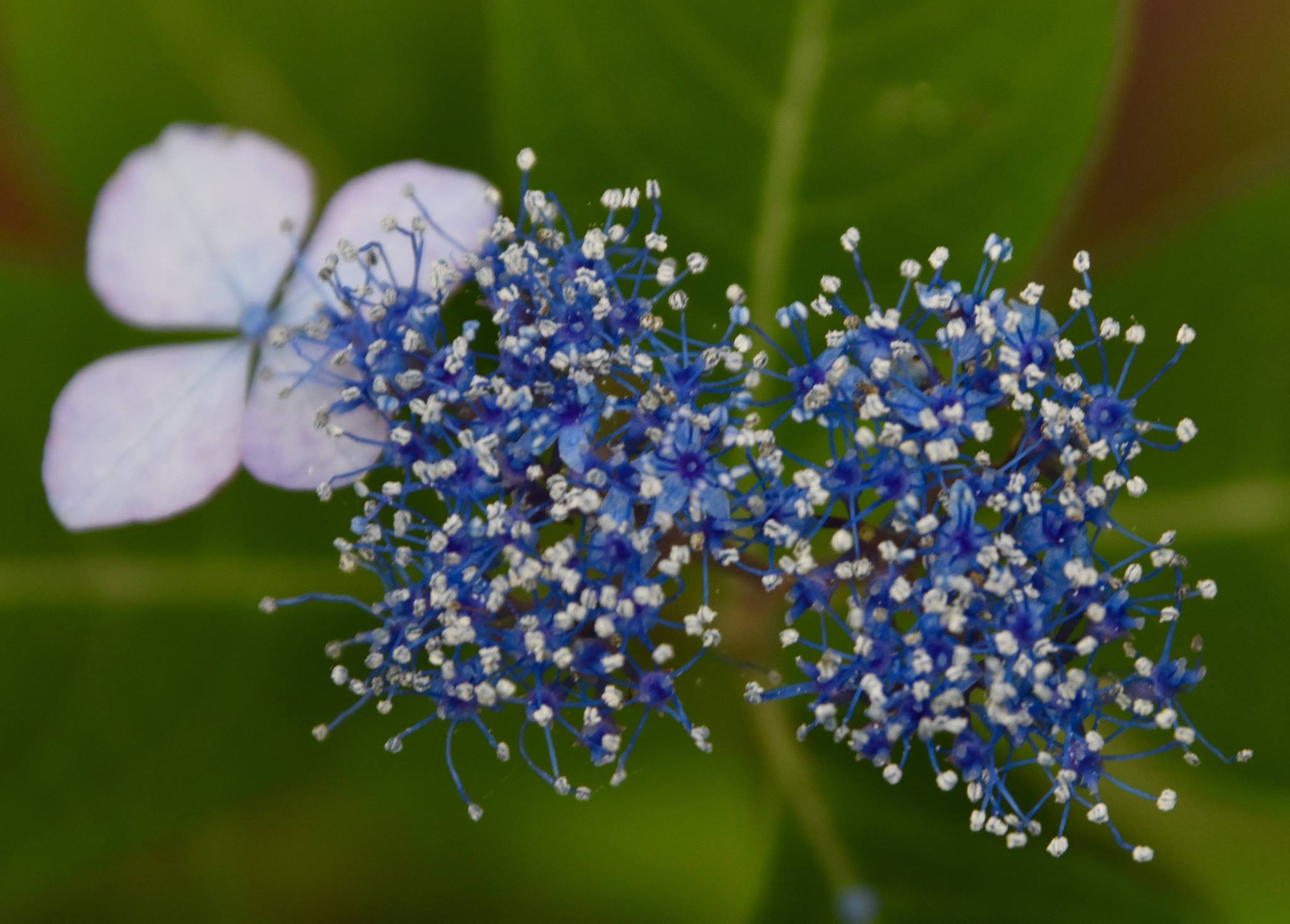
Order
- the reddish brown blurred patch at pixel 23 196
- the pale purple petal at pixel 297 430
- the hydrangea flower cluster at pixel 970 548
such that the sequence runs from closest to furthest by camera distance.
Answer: the hydrangea flower cluster at pixel 970 548 → the pale purple petal at pixel 297 430 → the reddish brown blurred patch at pixel 23 196

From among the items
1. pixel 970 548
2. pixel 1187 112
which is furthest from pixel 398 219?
pixel 1187 112

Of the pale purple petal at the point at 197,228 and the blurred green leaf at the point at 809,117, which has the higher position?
the blurred green leaf at the point at 809,117

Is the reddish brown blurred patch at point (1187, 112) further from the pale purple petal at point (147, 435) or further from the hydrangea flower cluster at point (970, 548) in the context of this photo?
the pale purple petal at point (147, 435)

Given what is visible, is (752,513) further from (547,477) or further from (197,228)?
(197,228)

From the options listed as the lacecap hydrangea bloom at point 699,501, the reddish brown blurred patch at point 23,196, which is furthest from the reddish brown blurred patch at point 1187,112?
the reddish brown blurred patch at point 23,196

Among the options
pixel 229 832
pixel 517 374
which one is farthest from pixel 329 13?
pixel 229 832

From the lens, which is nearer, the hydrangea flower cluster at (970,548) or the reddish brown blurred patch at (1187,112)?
the hydrangea flower cluster at (970,548)

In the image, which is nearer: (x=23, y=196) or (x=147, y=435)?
(x=147, y=435)
